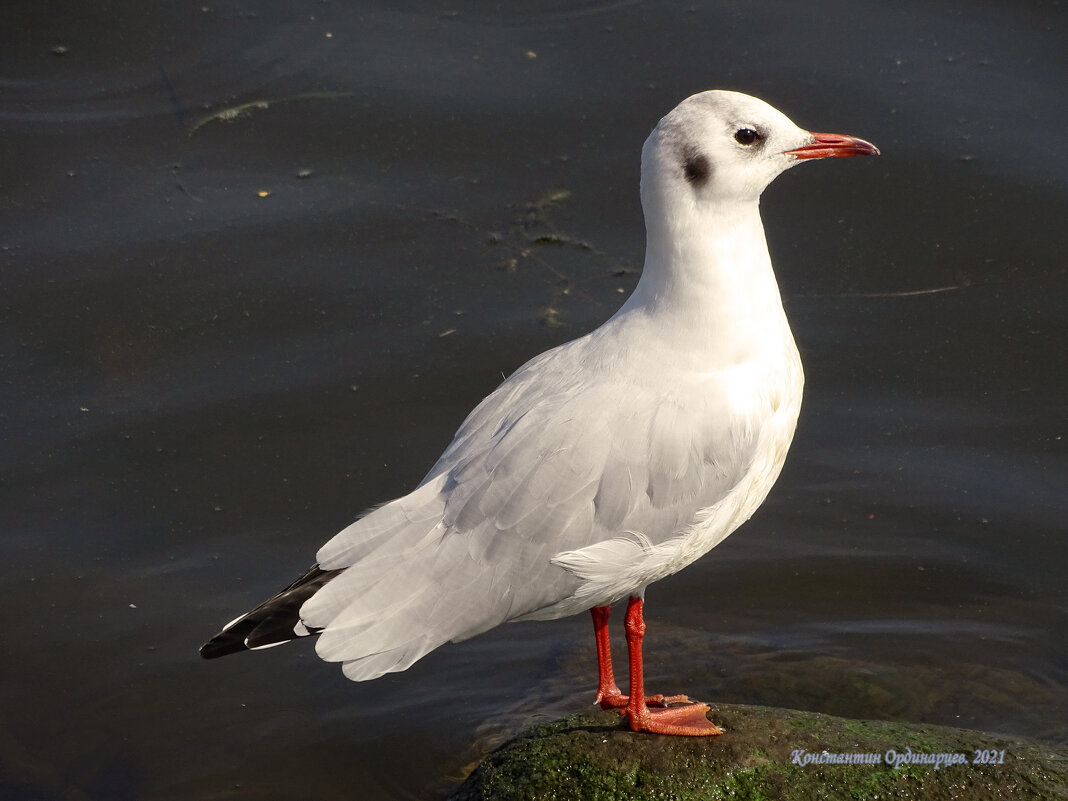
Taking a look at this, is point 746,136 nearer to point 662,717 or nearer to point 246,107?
point 662,717

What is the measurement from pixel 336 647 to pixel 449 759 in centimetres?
119

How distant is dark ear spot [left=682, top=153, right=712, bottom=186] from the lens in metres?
4.66

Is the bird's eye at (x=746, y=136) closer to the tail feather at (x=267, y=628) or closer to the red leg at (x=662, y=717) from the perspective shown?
the red leg at (x=662, y=717)

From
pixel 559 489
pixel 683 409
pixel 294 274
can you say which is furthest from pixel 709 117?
pixel 294 274

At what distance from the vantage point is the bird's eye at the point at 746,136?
4.67 metres

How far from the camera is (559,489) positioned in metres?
4.75

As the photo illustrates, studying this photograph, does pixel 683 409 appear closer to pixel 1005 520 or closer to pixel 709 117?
pixel 709 117

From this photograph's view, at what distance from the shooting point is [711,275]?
4.84 meters

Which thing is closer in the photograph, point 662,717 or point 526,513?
point 526,513

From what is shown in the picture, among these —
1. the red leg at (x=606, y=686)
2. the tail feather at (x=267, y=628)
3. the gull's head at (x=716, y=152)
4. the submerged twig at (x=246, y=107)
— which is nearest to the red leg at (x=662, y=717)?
the red leg at (x=606, y=686)

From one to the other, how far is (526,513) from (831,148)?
1.62 metres

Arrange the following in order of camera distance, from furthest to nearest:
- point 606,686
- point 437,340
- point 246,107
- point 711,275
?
point 246,107 → point 437,340 → point 606,686 → point 711,275

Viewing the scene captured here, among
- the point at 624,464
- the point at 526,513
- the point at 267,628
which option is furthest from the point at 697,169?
the point at 267,628

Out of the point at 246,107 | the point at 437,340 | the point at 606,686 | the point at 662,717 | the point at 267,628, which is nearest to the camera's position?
the point at 267,628
